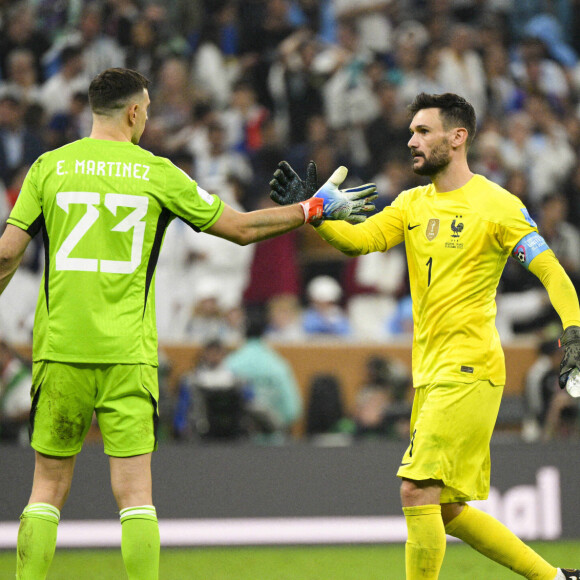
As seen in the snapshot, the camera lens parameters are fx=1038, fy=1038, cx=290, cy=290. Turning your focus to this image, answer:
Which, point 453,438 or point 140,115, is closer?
point 140,115

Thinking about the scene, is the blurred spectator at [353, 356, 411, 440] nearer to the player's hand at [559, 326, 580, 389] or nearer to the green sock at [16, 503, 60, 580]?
the player's hand at [559, 326, 580, 389]

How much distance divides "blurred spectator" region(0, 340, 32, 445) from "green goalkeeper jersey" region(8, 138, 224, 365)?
437 cm

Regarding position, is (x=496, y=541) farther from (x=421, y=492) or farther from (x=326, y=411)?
(x=326, y=411)

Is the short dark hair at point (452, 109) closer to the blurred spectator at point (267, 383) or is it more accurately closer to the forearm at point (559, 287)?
the forearm at point (559, 287)

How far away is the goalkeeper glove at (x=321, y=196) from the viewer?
4988 mm

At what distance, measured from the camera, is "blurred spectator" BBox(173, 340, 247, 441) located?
8875 millimetres

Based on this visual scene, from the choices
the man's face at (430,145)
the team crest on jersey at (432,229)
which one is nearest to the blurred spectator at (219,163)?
the man's face at (430,145)

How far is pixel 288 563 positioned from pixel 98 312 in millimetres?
3351

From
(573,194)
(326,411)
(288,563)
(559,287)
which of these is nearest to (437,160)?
(559,287)

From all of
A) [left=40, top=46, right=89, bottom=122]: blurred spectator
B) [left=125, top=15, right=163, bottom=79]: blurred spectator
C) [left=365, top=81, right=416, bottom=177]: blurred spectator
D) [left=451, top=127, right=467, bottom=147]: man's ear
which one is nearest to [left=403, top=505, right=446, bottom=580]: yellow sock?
[left=451, top=127, right=467, bottom=147]: man's ear

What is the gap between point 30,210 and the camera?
4.54 m

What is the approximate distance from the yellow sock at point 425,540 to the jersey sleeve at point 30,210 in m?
2.12

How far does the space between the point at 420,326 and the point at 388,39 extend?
8.52 metres

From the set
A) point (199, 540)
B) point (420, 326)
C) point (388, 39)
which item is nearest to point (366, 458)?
point (199, 540)
